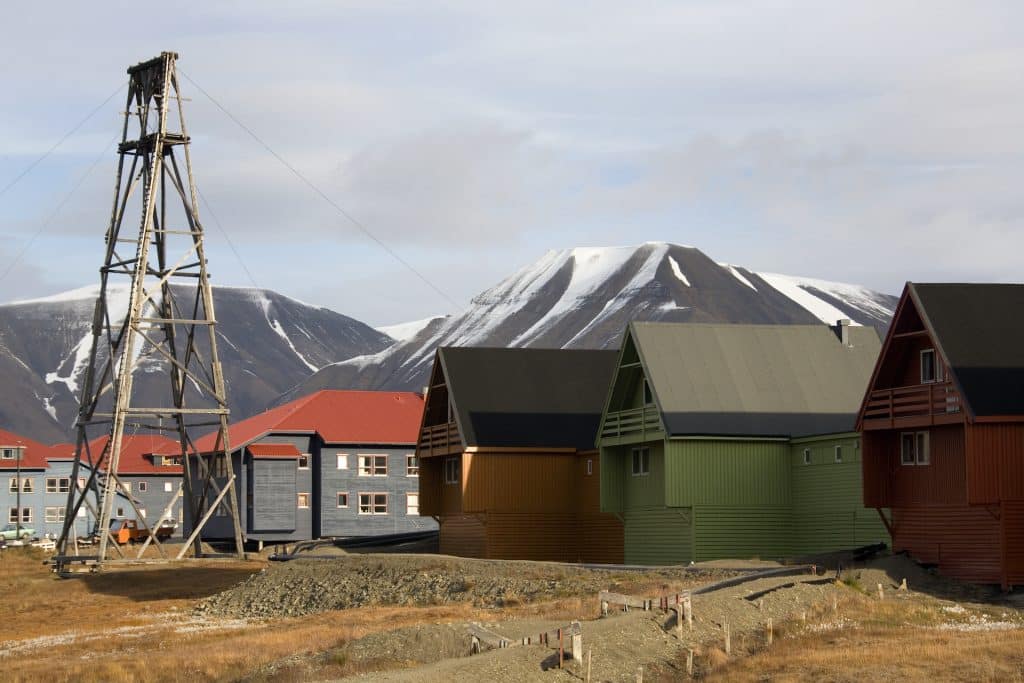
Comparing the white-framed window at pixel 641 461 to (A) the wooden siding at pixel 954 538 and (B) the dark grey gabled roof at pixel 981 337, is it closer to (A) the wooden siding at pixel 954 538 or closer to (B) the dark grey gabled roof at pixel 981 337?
(A) the wooden siding at pixel 954 538

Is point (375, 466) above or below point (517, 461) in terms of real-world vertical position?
above

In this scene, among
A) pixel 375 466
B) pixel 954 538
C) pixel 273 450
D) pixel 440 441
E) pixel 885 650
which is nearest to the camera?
pixel 885 650

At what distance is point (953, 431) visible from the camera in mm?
49281

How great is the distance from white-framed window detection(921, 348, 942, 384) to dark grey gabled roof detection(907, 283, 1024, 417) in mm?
1298

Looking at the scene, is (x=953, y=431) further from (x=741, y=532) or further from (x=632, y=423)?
(x=632, y=423)

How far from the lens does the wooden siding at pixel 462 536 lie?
70.8 metres

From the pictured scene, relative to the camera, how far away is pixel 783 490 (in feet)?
200

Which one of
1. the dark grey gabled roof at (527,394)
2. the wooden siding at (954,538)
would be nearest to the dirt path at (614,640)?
the wooden siding at (954,538)

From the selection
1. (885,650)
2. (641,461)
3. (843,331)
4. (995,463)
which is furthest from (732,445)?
(885,650)

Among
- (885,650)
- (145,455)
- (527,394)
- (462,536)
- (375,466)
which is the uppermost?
(527,394)

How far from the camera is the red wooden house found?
47219 mm

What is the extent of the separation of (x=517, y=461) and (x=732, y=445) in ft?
41.5

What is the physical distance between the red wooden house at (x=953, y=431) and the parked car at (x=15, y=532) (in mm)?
78114

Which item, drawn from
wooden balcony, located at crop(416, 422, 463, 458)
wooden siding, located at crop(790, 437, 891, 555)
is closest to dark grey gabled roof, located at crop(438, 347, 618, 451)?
wooden balcony, located at crop(416, 422, 463, 458)
